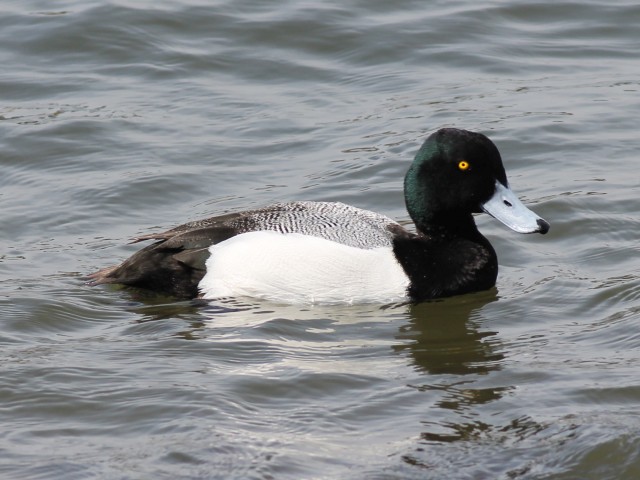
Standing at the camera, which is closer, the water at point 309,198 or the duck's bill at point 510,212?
the water at point 309,198

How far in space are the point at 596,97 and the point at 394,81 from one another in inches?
82.3

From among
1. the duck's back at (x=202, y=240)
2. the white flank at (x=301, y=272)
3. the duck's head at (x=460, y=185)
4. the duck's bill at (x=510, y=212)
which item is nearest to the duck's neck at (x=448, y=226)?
the duck's head at (x=460, y=185)

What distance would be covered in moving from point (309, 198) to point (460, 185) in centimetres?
193

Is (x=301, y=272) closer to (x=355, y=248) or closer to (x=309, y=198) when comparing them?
(x=355, y=248)

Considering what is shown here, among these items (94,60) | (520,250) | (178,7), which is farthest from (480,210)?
(178,7)

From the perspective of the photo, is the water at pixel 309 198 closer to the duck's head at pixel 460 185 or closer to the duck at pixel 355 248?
the duck at pixel 355 248

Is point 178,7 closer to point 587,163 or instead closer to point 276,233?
point 587,163

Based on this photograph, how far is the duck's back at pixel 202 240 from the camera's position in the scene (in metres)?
8.78

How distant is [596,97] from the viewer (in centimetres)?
1297

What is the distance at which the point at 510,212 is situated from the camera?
9188 millimetres

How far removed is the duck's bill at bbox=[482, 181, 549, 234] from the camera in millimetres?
9086

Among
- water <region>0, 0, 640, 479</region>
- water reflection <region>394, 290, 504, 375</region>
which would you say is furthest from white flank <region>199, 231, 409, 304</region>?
water reflection <region>394, 290, 504, 375</region>

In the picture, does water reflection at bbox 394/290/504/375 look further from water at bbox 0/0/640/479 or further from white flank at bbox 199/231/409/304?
white flank at bbox 199/231/409/304

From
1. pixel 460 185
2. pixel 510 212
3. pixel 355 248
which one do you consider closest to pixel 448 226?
pixel 460 185
